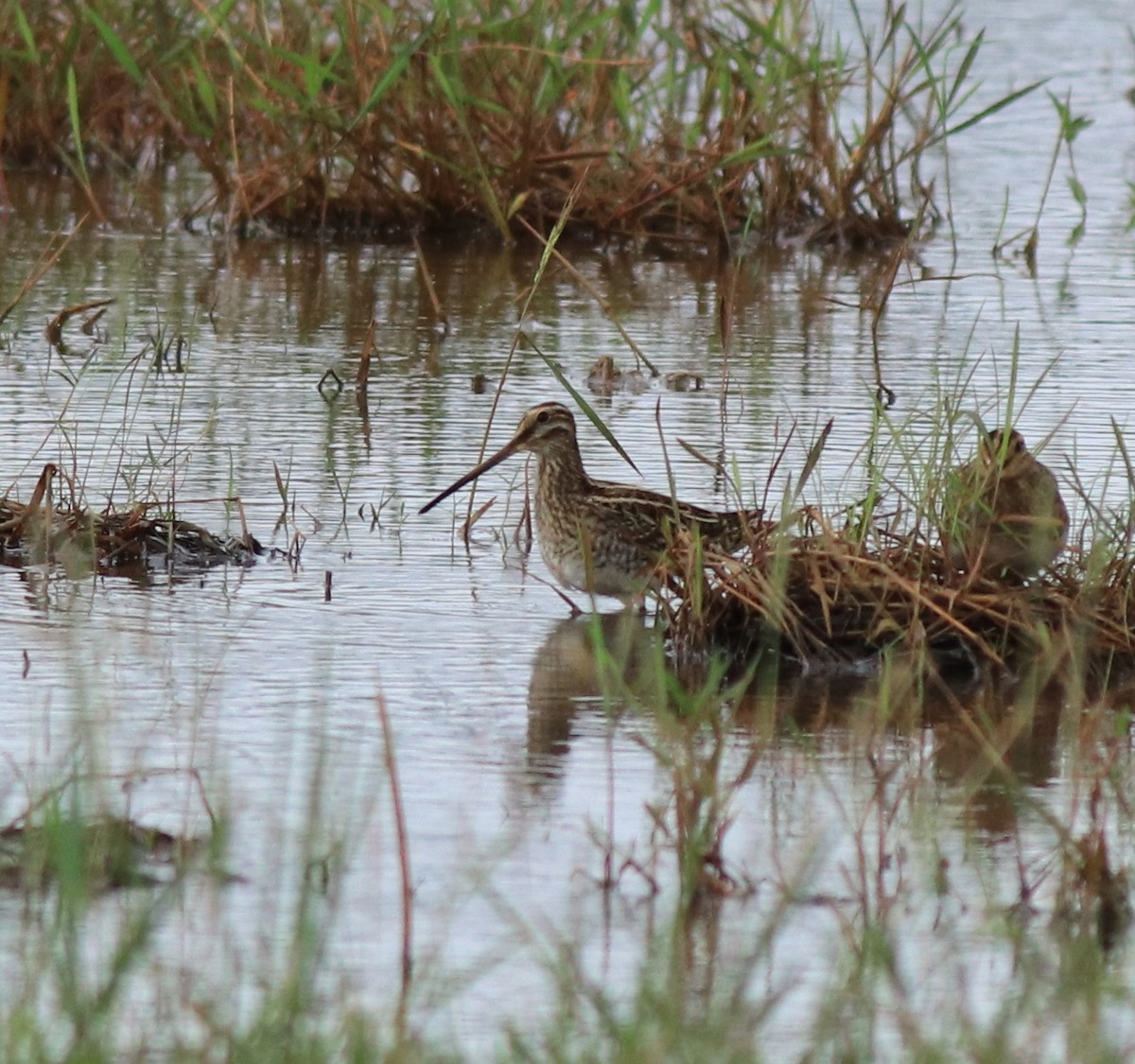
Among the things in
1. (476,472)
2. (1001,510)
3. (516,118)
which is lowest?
(476,472)

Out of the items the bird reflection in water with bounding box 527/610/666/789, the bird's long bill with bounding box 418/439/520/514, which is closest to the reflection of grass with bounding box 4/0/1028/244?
the bird's long bill with bounding box 418/439/520/514

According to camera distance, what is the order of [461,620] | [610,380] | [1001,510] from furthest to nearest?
1. [610,380]
2. [461,620]
3. [1001,510]

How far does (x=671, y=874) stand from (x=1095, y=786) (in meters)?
0.78

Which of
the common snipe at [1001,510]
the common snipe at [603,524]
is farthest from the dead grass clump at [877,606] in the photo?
the common snipe at [603,524]

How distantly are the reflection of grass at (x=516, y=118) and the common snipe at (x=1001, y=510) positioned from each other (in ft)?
14.9

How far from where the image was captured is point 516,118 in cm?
1123

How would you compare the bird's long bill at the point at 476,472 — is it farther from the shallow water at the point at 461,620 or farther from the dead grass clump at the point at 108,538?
the dead grass clump at the point at 108,538

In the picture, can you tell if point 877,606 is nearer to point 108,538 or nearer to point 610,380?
point 108,538

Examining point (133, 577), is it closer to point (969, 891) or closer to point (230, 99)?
point (969, 891)

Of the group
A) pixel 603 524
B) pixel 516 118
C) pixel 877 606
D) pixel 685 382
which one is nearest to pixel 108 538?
pixel 603 524

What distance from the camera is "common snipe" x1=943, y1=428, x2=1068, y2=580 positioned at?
6035mm

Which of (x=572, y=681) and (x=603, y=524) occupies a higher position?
(x=603, y=524)

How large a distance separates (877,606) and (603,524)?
1.11 metres

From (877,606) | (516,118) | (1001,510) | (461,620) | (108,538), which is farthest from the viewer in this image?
(516,118)
